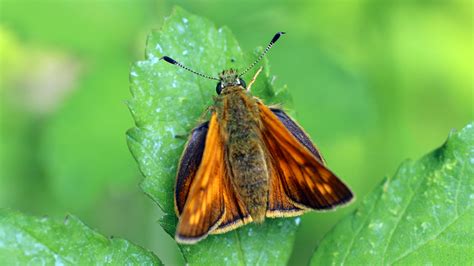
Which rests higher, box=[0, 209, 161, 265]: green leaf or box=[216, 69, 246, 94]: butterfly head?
box=[216, 69, 246, 94]: butterfly head

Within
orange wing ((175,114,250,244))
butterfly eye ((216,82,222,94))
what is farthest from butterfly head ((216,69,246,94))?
orange wing ((175,114,250,244))

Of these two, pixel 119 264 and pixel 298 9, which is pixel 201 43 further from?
pixel 298 9

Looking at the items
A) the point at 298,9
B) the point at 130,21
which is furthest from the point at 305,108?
the point at 130,21

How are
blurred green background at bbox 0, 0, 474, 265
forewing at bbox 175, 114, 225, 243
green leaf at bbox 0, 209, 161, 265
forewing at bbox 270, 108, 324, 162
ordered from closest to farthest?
green leaf at bbox 0, 209, 161, 265, forewing at bbox 175, 114, 225, 243, forewing at bbox 270, 108, 324, 162, blurred green background at bbox 0, 0, 474, 265

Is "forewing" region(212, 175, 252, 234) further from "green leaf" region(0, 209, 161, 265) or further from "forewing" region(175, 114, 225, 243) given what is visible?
"green leaf" region(0, 209, 161, 265)

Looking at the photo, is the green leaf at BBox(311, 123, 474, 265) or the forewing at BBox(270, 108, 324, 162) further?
the forewing at BBox(270, 108, 324, 162)

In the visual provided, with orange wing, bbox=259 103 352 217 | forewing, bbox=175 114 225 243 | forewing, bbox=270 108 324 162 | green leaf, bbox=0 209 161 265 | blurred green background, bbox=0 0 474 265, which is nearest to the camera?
green leaf, bbox=0 209 161 265

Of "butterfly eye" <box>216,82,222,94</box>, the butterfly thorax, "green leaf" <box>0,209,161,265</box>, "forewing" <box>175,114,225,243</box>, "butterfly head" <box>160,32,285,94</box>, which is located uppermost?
"butterfly head" <box>160,32,285,94</box>
